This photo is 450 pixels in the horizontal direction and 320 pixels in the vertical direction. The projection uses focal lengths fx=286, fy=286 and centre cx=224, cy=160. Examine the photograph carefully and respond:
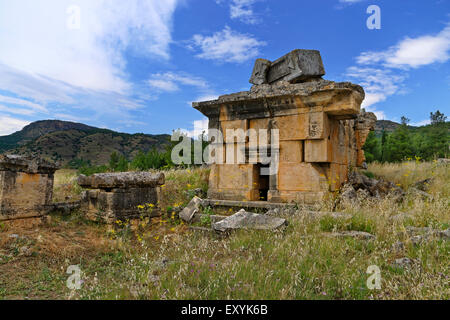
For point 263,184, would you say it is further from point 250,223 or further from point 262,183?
point 250,223

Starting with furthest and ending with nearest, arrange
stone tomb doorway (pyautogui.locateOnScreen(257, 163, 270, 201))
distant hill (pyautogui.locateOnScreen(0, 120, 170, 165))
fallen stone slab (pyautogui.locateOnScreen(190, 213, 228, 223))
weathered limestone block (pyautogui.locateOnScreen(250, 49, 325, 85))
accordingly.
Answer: distant hill (pyautogui.locateOnScreen(0, 120, 170, 165)), weathered limestone block (pyautogui.locateOnScreen(250, 49, 325, 85)), stone tomb doorway (pyautogui.locateOnScreen(257, 163, 270, 201)), fallen stone slab (pyautogui.locateOnScreen(190, 213, 228, 223))

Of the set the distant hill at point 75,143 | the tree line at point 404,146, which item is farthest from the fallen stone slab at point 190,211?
the distant hill at point 75,143

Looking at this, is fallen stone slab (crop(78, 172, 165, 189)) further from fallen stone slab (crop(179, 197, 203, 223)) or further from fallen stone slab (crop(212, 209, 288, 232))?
fallen stone slab (crop(212, 209, 288, 232))

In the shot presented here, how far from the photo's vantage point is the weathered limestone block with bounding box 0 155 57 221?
525 cm

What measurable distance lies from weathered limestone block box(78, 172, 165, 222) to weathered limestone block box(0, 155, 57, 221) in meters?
0.69

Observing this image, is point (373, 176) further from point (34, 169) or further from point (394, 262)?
point (34, 169)

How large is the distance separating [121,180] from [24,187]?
184cm

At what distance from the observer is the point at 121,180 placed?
19.0 ft

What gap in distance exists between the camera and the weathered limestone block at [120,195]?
5.82 metres

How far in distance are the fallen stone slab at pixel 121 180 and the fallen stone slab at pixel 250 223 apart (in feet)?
6.30

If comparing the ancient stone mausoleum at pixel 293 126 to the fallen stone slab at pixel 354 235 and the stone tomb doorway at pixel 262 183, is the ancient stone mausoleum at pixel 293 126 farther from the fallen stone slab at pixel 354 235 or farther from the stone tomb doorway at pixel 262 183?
the fallen stone slab at pixel 354 235

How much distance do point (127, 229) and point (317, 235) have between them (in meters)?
3.55

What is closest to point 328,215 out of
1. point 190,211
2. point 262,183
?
point 262,183

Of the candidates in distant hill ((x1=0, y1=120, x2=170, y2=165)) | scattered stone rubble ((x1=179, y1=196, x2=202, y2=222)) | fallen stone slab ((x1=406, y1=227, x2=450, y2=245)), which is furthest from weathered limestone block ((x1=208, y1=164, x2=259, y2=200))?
distant hill ((x1=0, y1=120, x2=170, y2=165))
